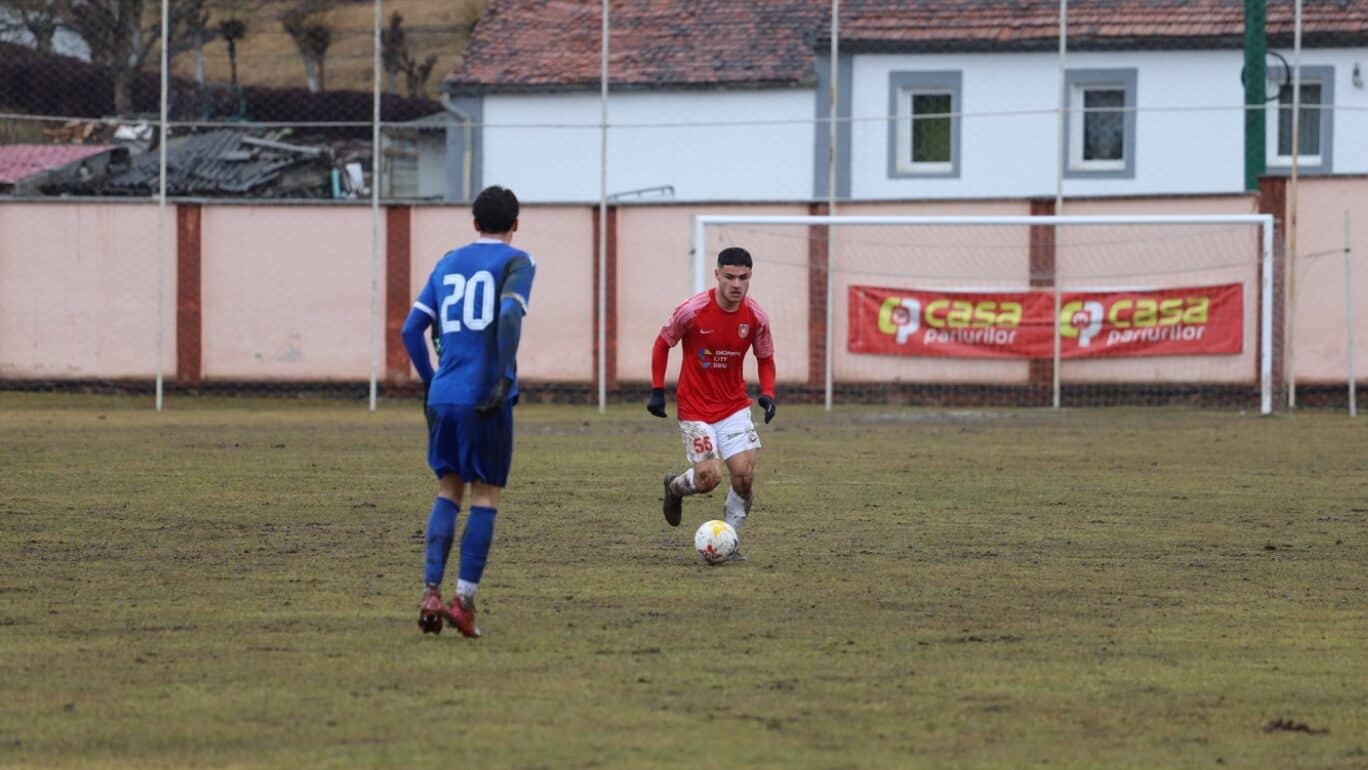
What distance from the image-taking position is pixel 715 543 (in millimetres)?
10500

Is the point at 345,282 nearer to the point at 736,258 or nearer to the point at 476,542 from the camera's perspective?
the point at 736,258

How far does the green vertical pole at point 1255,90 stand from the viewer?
26719 millimetres

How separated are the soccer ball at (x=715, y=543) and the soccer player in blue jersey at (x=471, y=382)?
7.87 feet

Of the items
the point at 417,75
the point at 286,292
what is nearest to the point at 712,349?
the point at 286,292

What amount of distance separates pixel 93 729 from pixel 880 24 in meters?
25.5

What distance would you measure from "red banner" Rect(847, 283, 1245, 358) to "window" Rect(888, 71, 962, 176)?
191 inches

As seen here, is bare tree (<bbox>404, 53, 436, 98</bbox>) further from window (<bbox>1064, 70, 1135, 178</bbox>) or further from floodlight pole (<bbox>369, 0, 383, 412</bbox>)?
window (<bbox>1064, 70, 1135, 178</bbox>)

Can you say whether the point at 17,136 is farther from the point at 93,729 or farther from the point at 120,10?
the point at 93,729

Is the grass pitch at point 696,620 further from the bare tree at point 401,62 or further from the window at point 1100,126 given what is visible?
the bare tree at point 401,62

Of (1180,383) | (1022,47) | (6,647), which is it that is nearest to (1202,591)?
(6,647)

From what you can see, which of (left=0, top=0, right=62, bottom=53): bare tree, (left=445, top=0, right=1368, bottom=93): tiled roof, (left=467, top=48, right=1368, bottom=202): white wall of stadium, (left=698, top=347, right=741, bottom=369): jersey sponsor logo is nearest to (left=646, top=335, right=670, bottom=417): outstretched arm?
(left=698, top=347, right=741, bottom=369): jersey sponsor logo

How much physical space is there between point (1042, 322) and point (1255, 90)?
4.40 meters

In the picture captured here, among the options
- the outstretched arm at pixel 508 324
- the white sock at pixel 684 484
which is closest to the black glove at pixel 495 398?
the outstretched arm at pixel 508 324

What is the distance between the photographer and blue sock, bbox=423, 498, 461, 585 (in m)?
8.07
